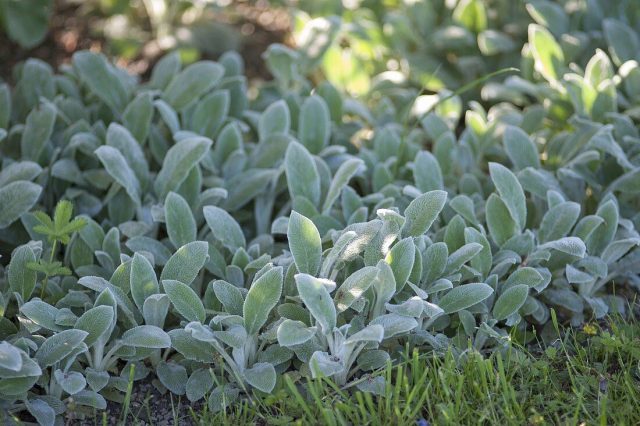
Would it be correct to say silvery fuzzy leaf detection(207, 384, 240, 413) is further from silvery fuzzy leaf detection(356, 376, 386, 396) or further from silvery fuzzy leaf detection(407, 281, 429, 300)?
silvery fuzzy leaf detection(407, 281, 429, 300)

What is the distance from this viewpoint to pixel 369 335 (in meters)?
1.96

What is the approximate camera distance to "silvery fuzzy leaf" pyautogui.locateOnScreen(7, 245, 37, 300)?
7.26 feet

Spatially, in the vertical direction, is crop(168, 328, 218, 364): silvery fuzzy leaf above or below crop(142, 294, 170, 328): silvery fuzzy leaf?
below

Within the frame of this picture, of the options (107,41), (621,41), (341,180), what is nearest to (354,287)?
(341,180)

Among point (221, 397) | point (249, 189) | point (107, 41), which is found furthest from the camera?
point (107, 41)

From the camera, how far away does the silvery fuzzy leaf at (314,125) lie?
2.86 meters

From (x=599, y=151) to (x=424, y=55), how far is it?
3.34 ft

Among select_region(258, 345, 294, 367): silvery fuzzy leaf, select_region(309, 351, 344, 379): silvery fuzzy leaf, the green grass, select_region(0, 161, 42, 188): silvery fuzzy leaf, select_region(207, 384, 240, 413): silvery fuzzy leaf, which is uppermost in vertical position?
select_region(0, 161, 42, 188): silvery fuzzy leaf

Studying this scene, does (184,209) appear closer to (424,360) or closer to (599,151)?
(424,360)

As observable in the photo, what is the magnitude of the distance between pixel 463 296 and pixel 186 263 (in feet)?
2.29

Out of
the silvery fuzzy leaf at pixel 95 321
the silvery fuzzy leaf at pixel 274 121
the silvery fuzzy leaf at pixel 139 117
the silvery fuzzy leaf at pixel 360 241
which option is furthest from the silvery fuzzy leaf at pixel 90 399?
the silvery fuzzy leaf at pixel 274 121

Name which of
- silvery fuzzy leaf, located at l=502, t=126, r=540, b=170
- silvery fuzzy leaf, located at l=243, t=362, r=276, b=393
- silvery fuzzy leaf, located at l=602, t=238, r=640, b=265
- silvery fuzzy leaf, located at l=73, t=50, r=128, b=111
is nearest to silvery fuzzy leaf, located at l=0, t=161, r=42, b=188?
silvery fuzzy leaf, located at l=73, t=50, r=128, b=111

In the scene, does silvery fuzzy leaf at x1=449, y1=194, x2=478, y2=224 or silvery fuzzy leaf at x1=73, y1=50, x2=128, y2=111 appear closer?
silvery fuzzy leaf at x1=449, y1=194, x2=478, y2=224

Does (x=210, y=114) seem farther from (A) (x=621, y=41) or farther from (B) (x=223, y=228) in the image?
(A) (x=621, y=41)
